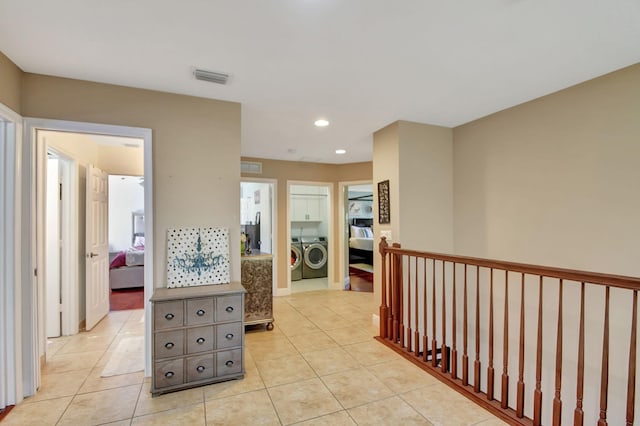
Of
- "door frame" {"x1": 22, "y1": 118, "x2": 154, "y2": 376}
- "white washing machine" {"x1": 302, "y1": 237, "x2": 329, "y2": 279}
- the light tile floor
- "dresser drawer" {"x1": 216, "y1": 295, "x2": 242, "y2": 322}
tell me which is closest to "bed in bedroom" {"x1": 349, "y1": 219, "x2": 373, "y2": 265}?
"white washing machine" {"x1": 302, "y1": 237, "x2": 329, "y2": 279}

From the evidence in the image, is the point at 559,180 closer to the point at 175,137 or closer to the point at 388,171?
the point at 388,171

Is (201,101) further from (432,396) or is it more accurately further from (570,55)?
(432,396)

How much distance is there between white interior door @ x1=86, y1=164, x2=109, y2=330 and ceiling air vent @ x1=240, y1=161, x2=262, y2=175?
1896mm

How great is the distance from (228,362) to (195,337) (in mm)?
338

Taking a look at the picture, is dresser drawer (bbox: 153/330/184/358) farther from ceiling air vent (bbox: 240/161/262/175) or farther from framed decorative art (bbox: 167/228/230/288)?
ceiling air vent (bbox: 240/161/262/175)

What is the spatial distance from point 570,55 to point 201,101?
9.35ft

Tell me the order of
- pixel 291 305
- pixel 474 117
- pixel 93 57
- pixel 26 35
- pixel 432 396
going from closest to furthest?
pixel 26 35, pixel 93 57, pixel 432 396, pixel 474 117, pixel 291 305

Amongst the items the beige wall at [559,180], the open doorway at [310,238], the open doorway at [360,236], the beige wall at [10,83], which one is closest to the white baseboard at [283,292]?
the open doorway at [310,238]

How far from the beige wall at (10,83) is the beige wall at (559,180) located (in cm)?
409

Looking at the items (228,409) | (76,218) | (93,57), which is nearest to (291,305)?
(228,409)

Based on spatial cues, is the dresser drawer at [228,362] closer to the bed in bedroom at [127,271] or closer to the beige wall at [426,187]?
the beige wall at [426,187]

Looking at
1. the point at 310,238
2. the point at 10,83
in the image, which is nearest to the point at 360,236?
the point at 310,238

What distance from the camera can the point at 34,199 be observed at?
220 centimetres

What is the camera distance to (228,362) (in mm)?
2355
